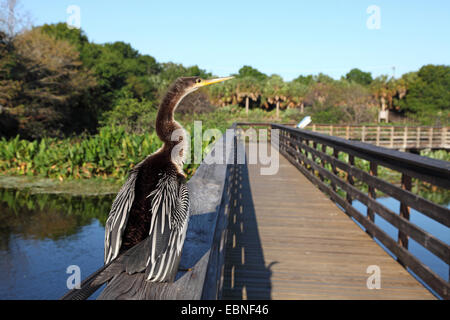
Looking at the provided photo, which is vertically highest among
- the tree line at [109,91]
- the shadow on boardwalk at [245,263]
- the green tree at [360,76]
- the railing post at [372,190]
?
the green tree at [360,76]

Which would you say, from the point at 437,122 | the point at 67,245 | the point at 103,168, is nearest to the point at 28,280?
the point at 67,245

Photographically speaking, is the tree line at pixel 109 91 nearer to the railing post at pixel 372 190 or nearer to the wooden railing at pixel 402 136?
the wooden railing at pixel 402 136

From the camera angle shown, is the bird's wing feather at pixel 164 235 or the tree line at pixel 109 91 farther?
the tree line at pixel 109 91

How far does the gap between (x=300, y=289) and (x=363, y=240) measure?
5.10 ft

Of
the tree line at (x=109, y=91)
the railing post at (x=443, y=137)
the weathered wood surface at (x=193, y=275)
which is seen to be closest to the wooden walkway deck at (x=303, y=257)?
the weathered wood surface at (x=193, y=275)

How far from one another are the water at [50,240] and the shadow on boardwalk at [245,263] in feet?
8.19

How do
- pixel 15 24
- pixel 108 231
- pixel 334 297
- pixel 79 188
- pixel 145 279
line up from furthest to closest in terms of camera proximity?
1. pixel 15 24
2. pixel 79 188
3. pixel 334 297
4. pixel 108 231
5. pixel 145 279

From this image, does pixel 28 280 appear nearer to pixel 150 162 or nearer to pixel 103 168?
pixel 150 162

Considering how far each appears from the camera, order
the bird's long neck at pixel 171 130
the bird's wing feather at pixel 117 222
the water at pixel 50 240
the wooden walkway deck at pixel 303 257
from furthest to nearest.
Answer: the water at pixel 50 240 → the wooden walkway deck at pixel 303 257 → the bird's long neck at pixel 171 130 → the bird's wing feather at pixel 117 222

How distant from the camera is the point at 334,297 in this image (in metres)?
2.85

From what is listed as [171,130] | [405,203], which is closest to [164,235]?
[171,130]

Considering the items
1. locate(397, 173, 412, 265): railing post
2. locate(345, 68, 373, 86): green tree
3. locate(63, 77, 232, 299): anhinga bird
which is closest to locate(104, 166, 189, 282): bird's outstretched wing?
locate(63, 77, 232, 299): anhinga bird

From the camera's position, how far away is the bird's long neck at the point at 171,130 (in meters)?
1.84

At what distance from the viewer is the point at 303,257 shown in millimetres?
3691
